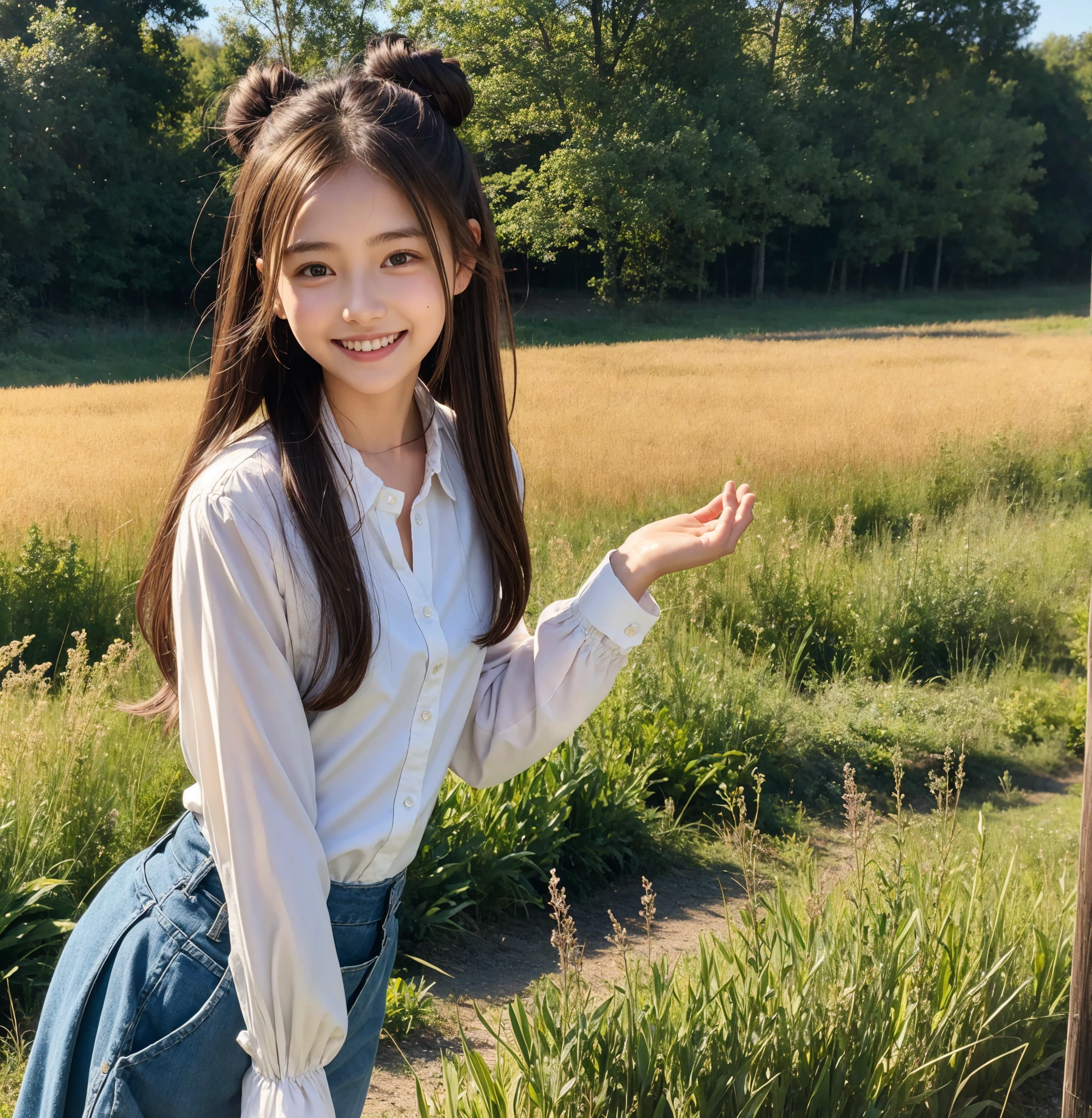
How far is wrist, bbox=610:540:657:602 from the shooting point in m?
1.56

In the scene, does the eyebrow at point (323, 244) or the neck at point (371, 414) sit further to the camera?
the neck at point (371, 414)

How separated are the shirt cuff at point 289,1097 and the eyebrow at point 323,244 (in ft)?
3.20

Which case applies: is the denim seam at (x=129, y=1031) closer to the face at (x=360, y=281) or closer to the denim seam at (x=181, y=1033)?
the denim seam at (x=181, y=1033)

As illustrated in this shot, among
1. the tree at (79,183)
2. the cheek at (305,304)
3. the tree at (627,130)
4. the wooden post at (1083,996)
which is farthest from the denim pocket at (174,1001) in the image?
the tree at (627,130)

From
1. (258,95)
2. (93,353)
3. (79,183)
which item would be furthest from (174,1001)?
(79,183)

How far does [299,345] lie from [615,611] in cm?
59

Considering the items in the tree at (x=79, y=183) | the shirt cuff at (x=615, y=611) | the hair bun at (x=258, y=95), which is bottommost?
the shirt cuff at (x=615, y=611)

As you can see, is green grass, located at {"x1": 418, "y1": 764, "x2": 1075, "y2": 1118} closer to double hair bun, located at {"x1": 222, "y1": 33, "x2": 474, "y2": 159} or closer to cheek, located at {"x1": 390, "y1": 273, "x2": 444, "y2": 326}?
cheek, located at {"x1": 390, "y1": 273, "x2": 444, "y2": 326}

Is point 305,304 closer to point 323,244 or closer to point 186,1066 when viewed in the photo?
point 323,244

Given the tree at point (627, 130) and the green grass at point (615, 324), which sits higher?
the tree at point (627, 130)

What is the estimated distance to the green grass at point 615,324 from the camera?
796 inches

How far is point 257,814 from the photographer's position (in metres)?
1.18

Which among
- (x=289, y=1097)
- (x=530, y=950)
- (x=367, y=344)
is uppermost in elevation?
(x=367, y=344)

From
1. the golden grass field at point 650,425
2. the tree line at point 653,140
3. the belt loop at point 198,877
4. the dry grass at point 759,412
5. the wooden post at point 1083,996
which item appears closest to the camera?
the belt loop at point 198,877
